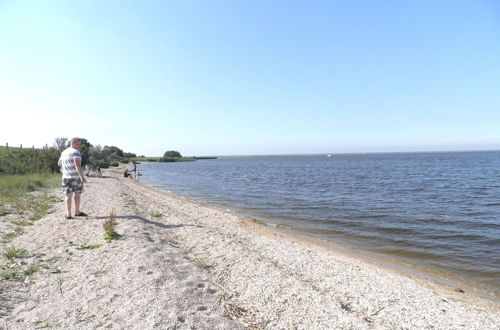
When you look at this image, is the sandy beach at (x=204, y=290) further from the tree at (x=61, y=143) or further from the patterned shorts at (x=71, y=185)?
the tree at (x=61, y=143)

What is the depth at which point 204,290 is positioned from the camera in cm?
513

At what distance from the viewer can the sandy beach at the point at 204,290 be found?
13.7 feet

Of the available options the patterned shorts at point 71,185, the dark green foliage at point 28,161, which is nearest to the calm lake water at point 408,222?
the patterned shorts at point 71,185

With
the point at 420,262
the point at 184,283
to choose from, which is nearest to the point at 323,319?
the point at 184,283

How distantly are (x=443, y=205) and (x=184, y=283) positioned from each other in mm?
18713

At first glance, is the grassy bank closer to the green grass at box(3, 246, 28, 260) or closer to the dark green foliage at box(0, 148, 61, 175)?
the green grass at box(3, 246, 28, 260)

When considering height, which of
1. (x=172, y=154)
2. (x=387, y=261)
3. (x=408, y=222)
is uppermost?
(x=172, y=154)

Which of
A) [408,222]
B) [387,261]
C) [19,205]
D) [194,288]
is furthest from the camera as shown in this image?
[408,222]

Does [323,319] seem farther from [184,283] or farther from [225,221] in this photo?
[225,221]

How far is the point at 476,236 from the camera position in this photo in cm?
1167

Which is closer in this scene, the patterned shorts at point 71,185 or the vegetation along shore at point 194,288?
the vegetation along shore at point 194,288

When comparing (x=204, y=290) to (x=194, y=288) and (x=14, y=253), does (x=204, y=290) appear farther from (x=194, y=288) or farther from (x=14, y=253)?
(x=14, y=253)

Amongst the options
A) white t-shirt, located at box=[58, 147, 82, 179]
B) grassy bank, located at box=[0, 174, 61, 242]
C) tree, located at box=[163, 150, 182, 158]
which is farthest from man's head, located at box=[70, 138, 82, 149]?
tree, located at box=[163, 150, 182, 158]

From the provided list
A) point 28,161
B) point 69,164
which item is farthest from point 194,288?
point 28,161
